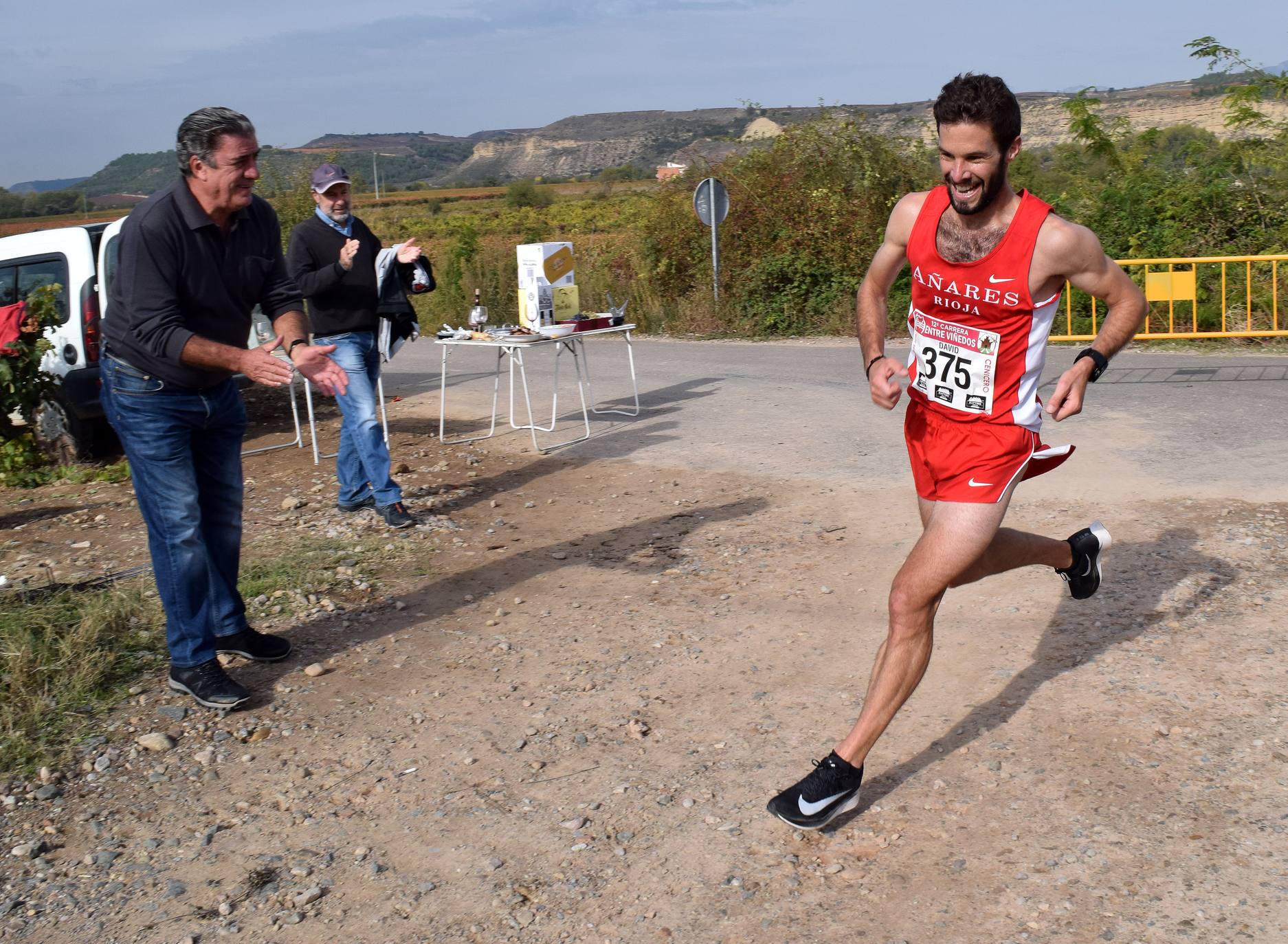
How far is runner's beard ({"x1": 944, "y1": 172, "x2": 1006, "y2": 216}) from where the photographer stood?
3.72m

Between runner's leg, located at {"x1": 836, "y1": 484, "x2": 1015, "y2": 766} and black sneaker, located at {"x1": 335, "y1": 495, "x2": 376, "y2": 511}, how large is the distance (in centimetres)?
494

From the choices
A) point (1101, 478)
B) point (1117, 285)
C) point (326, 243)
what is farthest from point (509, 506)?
point (1117, 285)

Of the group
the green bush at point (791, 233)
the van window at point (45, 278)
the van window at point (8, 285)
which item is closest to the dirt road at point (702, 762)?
the van window at point (45, 278)

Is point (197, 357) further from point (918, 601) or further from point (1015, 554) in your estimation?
point (1015, 554)

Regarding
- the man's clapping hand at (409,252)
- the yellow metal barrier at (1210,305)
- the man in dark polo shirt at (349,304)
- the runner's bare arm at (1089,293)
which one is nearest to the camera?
the runner's bare arm at (1089,293)

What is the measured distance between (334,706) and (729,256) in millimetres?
16127

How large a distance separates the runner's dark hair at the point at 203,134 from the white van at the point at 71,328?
5741 mm

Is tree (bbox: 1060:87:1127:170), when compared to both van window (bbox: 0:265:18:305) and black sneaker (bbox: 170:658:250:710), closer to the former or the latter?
van window (bbox: 0:265:18:305)

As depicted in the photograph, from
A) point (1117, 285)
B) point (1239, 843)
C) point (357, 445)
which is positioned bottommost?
point (1239, 843)

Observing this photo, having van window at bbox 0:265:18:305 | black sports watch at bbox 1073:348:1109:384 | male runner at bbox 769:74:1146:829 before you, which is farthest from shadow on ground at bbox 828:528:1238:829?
van window at bbox 0:265:18:305

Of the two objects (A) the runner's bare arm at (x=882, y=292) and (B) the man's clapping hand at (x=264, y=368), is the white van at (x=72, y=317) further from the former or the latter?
(A) the runner's bare arm at (x=882, y=292)

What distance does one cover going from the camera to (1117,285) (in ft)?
13.0

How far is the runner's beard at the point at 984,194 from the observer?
12.2ft

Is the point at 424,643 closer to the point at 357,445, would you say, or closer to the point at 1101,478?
the point at 357,445
